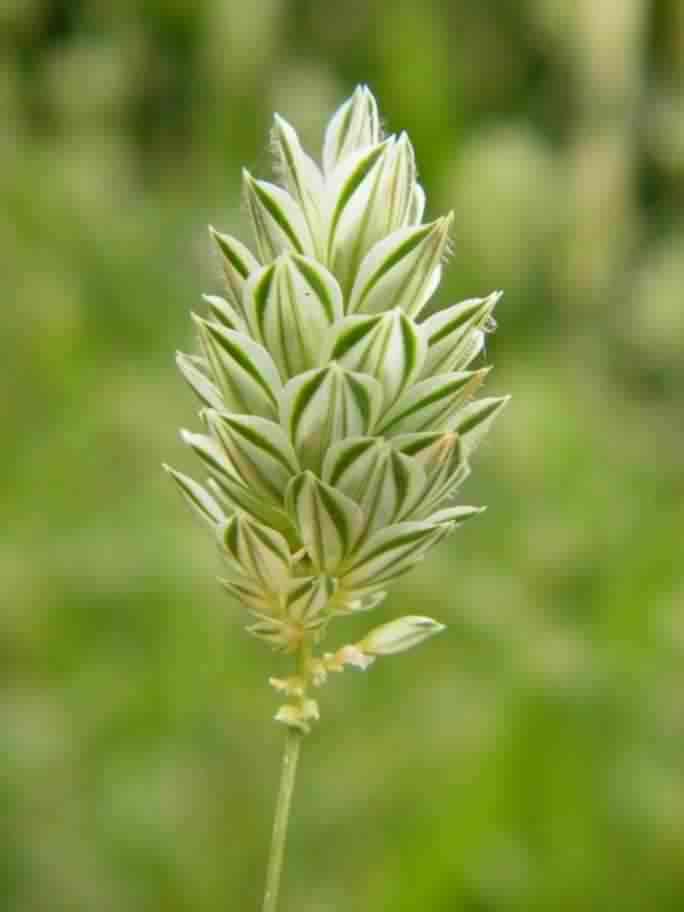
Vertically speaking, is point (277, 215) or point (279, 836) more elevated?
point (277, 215)

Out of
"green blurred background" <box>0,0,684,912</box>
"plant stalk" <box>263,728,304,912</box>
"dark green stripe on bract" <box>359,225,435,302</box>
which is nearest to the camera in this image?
"plant stalk" <box>263,728,304,912</box>

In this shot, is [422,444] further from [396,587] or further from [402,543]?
[396,587]

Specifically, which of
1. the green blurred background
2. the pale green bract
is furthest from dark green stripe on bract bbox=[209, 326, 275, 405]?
the green blurred background

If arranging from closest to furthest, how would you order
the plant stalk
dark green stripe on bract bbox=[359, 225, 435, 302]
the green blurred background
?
the plant stalk, dark green stripe on bract bbox=[359, 225, 435, 302], the green blurred background

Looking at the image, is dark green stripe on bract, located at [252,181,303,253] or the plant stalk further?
dark green stripe on bract, located at [252,181,303,253]

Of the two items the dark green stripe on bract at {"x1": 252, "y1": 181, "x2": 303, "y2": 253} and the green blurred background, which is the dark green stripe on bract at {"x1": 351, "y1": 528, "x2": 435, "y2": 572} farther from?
the green blurred background

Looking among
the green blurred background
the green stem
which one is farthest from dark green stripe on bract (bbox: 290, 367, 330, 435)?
the green blurred background

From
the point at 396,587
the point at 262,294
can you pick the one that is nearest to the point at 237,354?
the point at 262,294

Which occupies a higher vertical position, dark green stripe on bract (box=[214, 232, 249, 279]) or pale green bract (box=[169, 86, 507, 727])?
dark green stripe on bract (box=[214, 232, 249, 279])
